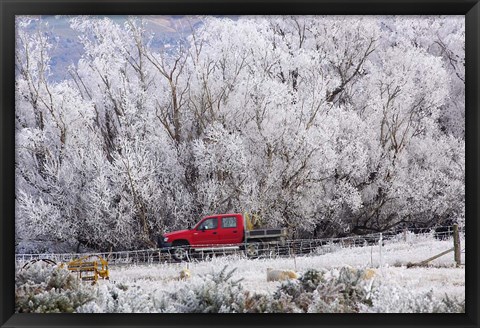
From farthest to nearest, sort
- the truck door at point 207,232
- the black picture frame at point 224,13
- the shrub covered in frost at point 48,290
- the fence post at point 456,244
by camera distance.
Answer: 1. the truck door at point 207,232
2. the fence post at point 456,244
3. the shrub covered in frost at point 48,290
4. the black picture frame at point 224,13

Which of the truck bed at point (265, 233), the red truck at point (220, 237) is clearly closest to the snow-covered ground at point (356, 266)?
the red truck at point (220, 237)

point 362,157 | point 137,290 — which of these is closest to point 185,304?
point 137,290

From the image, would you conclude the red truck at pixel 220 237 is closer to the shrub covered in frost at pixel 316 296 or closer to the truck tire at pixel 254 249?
the truck tire at pixel 254 249

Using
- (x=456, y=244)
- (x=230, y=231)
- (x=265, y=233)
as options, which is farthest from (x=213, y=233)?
(x=456, y=244)

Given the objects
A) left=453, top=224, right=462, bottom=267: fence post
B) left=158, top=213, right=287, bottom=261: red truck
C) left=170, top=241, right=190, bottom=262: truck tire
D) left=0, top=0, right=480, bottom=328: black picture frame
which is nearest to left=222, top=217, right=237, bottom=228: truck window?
left=158, top=213, right=287, bottom=261: red truck

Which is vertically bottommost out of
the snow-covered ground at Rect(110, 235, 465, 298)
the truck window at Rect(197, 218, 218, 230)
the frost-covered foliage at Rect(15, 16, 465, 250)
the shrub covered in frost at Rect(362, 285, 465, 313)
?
the shrub covered in frost at Rect(362, 285, 465, 313)

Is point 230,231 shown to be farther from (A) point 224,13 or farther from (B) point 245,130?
(A) point 224,13

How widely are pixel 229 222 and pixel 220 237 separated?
0.16m

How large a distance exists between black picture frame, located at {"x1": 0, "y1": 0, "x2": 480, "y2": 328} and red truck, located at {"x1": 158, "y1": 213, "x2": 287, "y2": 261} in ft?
2.21

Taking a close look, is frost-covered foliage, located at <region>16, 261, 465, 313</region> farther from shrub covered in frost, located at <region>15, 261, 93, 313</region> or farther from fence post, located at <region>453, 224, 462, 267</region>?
fence post, located at <region>453, 224, 462, 267</region>

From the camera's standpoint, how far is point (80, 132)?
782 cm

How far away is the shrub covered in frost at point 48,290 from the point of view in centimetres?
738

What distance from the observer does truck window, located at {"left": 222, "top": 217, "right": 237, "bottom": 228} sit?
769 cm

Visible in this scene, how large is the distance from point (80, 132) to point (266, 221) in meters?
1.94
